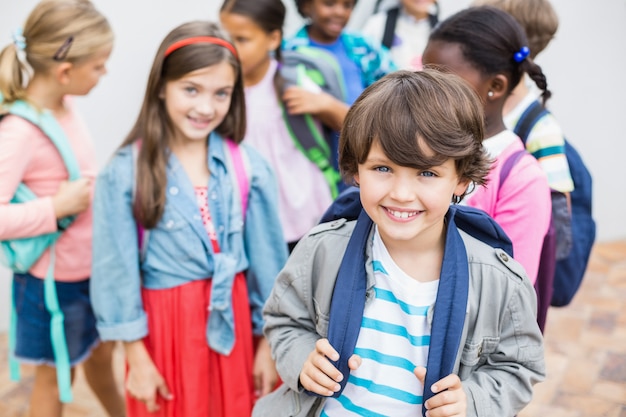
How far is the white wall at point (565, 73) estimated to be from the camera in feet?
10.3

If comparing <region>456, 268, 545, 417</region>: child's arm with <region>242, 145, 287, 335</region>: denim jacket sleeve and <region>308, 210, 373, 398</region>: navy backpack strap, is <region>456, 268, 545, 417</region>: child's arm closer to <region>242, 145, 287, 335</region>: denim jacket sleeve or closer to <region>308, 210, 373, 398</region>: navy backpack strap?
<region>308, 210, 373, 398</region>: navy backpack strap

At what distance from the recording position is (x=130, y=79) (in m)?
3.21

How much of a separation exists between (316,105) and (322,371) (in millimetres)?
1281

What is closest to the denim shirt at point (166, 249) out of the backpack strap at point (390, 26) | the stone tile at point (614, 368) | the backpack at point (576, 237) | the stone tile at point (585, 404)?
the backpack at point (576, 237)

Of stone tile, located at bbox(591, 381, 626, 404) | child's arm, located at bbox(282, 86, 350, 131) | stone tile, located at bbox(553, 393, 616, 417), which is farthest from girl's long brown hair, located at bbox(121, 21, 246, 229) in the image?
stone tile, located at bbox(591, 381, 626, 404)

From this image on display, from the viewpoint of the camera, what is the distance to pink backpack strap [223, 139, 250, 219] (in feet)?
6.07

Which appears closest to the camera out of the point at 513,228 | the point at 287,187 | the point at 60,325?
the point at 513,228

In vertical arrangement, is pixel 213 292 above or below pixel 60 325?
above

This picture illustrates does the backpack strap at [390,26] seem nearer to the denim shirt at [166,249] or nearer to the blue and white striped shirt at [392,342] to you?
the denim shirt at [166,249]

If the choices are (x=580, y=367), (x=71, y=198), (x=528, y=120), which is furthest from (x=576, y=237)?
(x=71, y=198)

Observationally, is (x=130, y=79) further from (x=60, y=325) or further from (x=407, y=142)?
(x=407, y=142)

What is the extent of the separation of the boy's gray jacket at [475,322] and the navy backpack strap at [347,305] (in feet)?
0.09

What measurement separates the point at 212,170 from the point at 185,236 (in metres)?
0.21

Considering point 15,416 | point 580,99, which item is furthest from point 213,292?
point 580,99
